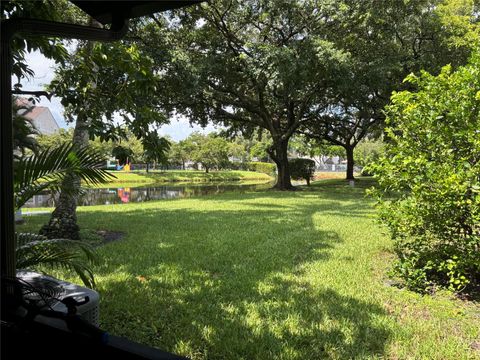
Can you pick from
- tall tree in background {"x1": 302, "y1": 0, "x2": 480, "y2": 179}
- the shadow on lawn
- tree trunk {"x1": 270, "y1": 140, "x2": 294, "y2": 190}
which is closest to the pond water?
tree trunk {"x1": 270, "y1": 140, "x2": 294, "y2": 190}

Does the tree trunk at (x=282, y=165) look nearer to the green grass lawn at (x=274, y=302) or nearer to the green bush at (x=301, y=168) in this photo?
the green bush at (x=301, y=168)

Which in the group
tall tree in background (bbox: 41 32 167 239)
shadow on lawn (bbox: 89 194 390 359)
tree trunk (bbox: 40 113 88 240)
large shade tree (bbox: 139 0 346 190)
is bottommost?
Result: shadow on lawn (bbox: 89 194 390 359)

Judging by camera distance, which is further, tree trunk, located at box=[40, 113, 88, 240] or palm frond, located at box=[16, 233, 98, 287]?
tree trunk, located at box=[40, 113, 88, 240]

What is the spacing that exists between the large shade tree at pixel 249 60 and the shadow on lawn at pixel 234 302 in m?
8.21

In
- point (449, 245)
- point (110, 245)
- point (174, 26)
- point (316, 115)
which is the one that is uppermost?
point (174, 26)

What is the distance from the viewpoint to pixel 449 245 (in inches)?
151

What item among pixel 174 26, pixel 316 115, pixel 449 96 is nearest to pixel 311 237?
pixel 449 96

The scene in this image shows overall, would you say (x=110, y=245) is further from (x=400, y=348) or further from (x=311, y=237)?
(x=400, y=348)

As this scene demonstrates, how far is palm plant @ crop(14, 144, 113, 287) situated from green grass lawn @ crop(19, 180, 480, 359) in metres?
0.68

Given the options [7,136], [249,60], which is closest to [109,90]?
[7,136]

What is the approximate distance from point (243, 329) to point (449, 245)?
241 centimetres

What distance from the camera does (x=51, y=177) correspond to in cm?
300

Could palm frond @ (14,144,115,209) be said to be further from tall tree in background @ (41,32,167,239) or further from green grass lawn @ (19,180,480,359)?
green grass lawn @ (19,180,480,359)

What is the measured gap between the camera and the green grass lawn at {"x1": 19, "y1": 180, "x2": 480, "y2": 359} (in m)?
2.65
